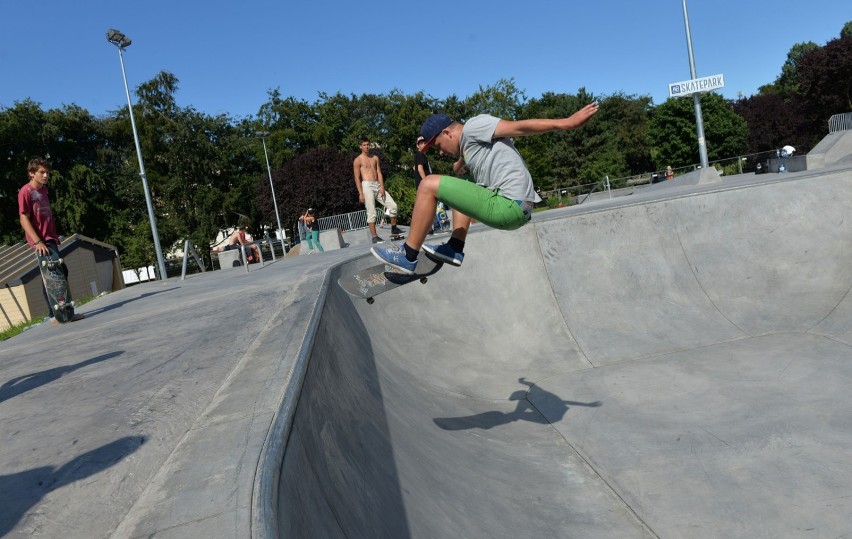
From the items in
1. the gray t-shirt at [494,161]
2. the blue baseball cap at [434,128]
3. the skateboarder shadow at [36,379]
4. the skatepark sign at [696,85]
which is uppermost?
the skatepark sign at [696,85]

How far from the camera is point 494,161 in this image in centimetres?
383

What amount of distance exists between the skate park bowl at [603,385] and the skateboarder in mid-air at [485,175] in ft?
3.80

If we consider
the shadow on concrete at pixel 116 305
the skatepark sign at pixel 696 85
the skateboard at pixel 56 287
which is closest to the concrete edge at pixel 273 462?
the skateboard at pixel 56 287

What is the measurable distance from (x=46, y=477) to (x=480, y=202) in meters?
2.63

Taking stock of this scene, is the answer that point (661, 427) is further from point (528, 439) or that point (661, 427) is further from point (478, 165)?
point (478, 165)

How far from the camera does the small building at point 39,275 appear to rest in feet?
81.9

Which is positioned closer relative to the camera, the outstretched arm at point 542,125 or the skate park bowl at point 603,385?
the skate park bowl at point 603,385

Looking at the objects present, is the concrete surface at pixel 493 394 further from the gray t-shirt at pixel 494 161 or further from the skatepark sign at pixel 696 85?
the skatepark sign at pixel 696 85

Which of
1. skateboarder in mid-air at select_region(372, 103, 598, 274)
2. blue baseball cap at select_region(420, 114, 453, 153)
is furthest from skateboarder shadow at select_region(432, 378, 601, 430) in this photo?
blue baseball cap at select_region(420, 114, 453, 153)

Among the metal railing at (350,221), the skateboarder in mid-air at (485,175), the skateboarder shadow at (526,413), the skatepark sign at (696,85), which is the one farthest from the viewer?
the metal railing at (350,221)

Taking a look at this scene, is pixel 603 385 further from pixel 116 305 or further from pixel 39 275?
pixel 39 275

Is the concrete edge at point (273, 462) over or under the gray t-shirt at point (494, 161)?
under

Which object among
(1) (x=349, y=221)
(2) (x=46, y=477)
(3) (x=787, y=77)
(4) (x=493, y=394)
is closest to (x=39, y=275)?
(1) (x=349, y=221)

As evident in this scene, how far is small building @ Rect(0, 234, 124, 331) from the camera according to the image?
25.0 meters
